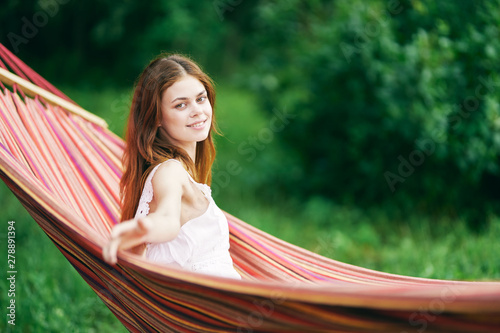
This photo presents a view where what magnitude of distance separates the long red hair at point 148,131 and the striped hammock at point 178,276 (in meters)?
0.22

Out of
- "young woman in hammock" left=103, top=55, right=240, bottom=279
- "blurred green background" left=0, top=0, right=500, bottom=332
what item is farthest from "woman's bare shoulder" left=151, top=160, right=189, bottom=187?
"blurred green background" left=0, top=0, right=500, bottom=332

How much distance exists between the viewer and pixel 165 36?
9.06 m

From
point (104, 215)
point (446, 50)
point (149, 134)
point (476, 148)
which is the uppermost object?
point (149, 134)

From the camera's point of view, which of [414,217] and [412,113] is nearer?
[412,113]

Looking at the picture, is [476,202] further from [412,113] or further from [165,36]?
[165,36]

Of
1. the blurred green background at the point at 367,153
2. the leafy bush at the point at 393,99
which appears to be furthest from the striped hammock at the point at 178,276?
the leafy bush at the point at 393,99

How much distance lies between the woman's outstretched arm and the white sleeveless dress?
0.06 metres

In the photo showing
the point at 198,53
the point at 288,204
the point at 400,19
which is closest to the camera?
the point at 400,19

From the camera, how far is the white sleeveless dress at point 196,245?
152 cm

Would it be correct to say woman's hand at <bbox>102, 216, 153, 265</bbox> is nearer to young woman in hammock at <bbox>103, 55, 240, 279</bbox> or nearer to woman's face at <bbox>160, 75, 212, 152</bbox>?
young woman in hammock at <bbox>103, 55, 240, 279</bbox>

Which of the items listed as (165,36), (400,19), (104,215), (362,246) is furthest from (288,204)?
(165,36)

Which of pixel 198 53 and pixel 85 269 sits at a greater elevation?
pixel 85 269

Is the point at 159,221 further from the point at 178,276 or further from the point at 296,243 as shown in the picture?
the point at 296,243

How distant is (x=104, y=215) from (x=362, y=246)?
2.24 m
